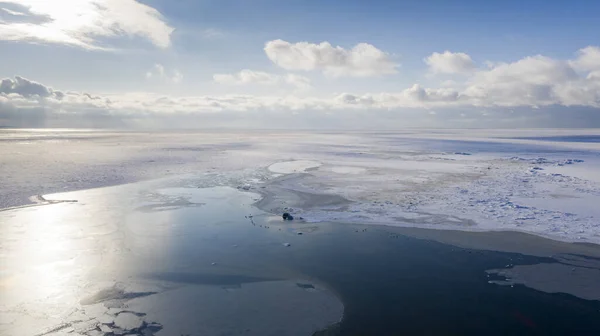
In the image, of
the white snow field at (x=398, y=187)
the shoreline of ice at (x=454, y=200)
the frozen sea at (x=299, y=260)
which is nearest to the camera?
the frozen sea at (x=299, y=260)

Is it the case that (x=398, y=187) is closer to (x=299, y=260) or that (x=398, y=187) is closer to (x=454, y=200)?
(x=454, y=200)

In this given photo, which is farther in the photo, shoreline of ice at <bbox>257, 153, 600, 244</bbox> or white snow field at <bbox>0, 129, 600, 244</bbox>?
white snow field at <bbox>0, 129, 600, 244</bbox>

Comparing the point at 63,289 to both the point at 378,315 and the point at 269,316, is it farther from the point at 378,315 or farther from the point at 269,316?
the point at 378,315

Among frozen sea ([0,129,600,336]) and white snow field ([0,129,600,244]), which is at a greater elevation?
white snow field ([0,129,600,244])

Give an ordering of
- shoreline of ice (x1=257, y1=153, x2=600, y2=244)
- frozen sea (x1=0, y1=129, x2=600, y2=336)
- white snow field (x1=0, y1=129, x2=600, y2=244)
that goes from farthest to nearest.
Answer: white snow field (x1=0, y1=129, x2=600, y2=244)
shoreline of ice (x1=257, y1=153, x2=600, y2=244)
frozen sea (x1=0, y1=129, x2=600, y2=336)

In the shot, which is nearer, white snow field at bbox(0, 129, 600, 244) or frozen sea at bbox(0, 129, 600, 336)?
frozen sea at bbox(0, 129, 600, 336)

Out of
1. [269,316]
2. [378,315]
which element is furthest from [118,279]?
[378,315]

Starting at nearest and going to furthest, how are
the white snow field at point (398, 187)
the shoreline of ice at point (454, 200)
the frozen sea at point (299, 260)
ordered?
the frozen sea at point (299, 260)
the shoreline of ice at point (454, 200)
the white snow field at point (398, 187)

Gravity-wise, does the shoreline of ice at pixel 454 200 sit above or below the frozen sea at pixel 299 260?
above

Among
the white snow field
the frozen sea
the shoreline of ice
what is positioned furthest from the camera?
the white snow field
